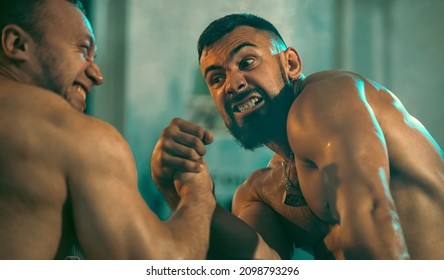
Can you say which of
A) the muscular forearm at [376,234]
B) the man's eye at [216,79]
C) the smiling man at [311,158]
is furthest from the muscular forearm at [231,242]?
the man's eye at [216,79]

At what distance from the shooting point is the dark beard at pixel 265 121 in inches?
62.9

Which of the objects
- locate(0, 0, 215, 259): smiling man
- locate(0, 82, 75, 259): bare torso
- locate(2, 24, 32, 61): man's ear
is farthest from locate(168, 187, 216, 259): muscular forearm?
locate(2, 24, 32, 61): man's ear

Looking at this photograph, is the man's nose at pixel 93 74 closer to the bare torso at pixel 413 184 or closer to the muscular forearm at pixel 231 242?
the muscular forearm at pixel 231 242

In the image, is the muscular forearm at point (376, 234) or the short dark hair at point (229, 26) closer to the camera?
the muscular forearm at point (376, 234)

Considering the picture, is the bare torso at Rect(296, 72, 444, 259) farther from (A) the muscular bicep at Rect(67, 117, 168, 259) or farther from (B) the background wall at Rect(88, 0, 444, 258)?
(A) the muscular bicep at Rect(67, 117, 168, 259)

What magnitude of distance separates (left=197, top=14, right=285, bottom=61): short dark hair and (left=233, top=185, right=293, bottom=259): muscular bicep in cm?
48

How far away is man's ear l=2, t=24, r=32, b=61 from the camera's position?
3.98 ft

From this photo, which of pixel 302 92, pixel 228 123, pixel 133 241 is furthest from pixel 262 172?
pixel 133 241

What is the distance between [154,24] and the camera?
1.73 m

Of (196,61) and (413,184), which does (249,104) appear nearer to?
(196,61)
